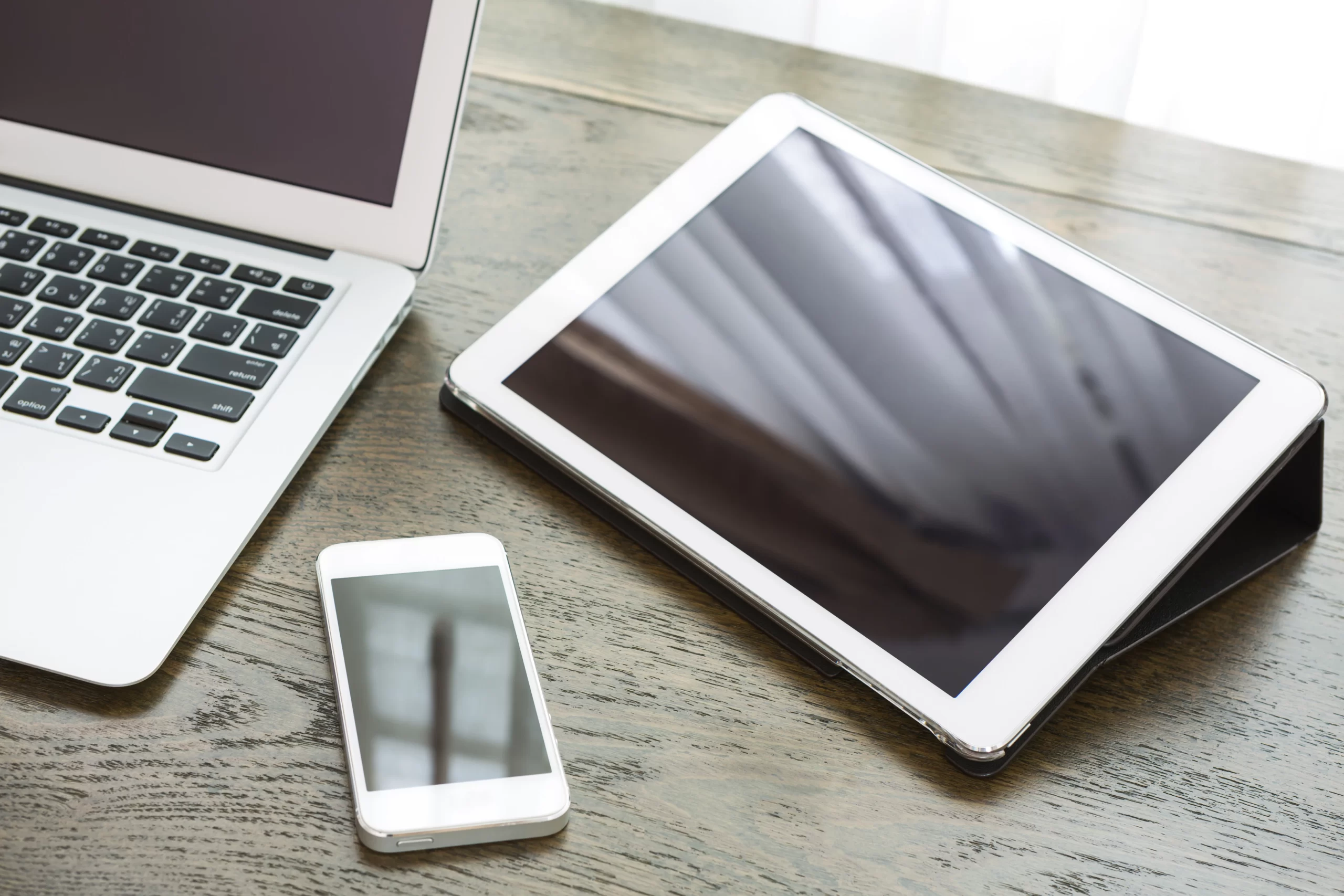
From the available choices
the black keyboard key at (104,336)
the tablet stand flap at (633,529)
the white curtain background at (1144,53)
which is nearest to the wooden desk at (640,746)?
the tablet stand flap at (633,529)

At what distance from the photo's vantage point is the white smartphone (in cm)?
43

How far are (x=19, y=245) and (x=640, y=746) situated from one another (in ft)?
1.39

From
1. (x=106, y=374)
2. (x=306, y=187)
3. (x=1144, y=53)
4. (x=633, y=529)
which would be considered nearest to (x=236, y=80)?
(x=306, y=187)

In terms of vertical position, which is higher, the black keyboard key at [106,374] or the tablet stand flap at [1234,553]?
the tablet stand flap at [1234,553]

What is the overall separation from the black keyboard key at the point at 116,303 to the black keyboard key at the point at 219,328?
4 centimetres

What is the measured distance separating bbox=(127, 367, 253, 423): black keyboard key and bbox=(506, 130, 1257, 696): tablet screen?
0.13 metres

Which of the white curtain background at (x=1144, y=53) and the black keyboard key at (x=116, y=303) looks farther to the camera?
the white curtain background at (x=1144, y=53)

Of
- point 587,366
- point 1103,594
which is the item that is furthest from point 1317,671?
point 587,366

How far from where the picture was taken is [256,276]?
590 millimetres

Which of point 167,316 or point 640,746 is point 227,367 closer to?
point 167,316

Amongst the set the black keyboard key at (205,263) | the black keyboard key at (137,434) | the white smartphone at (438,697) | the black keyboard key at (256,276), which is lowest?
the white smartphone at (438,697)

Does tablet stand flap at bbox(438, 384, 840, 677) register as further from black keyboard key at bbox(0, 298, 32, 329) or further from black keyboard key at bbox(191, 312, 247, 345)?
black keyboard key at bbox(0, 298, 32, 329)

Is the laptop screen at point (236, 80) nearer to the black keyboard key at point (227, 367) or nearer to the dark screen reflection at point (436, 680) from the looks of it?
the black keyboard key at point (227, 367)

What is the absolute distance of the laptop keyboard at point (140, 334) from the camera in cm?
53
